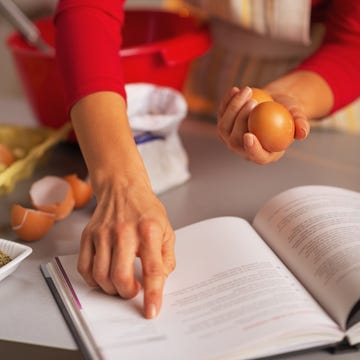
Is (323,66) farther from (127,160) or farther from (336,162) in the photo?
(127,160)

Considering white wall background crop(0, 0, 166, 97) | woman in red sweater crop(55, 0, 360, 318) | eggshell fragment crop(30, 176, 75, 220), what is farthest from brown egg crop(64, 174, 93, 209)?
white wall background crop(0, 0, 166, 97)

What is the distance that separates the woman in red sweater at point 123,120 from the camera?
2.04 feet

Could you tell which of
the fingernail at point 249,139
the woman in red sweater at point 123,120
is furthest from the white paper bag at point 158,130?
the fingernail at point 249,139

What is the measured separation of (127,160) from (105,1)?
0.26m

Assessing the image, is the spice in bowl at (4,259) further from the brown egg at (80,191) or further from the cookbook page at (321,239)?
the cookbook page at (321,239)

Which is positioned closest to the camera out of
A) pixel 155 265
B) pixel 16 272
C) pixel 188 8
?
pixel 155 265

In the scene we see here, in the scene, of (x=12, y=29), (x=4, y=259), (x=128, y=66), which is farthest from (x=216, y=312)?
(x=12, y=29)

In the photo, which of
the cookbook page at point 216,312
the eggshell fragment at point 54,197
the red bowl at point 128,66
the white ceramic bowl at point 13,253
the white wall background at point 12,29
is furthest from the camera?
the white wall background at point 12,29

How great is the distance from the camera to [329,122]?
1133 millimetres

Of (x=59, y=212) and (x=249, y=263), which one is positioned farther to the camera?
(x=59, y=212)

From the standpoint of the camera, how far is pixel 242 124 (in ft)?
2.41

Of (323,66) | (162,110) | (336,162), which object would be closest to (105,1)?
(162,110)

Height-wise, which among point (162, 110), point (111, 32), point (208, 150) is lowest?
point (208, 150)

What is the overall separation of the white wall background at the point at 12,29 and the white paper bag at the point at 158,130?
557 mm
